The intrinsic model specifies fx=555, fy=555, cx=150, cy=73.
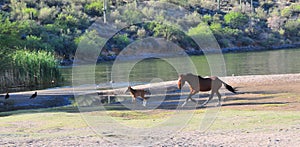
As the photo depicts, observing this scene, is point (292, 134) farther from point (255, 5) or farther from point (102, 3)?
point (255, 5)

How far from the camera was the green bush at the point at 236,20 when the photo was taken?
93.4 m

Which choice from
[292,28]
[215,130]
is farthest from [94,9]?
[215,130]

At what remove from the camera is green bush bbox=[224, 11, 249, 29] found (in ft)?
307

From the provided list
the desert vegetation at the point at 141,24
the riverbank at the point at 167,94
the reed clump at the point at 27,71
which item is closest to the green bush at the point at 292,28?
the desert vegetation at the point at 141,24

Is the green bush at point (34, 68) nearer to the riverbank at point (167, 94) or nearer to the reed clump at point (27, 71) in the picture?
the reed clump at point (27, 71)

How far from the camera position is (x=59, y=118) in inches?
605

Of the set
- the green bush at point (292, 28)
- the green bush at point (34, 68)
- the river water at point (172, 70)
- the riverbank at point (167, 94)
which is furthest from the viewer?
the green bush at point (292, 28)

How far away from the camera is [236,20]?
308 feet

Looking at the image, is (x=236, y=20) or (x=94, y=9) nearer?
(x=94, y=9)

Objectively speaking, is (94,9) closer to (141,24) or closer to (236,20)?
(141,24)

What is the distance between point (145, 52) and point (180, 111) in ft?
156

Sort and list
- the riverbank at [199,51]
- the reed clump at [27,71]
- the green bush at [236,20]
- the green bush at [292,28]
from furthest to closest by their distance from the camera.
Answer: the green bush at [292,28] → the green bush at [236,20] → the riverbank at [199,51] → the reed clump at [27,71]

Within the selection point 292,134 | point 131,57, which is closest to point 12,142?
point 292,134

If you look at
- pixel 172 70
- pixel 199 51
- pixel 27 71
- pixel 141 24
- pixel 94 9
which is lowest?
pixel 199 51
